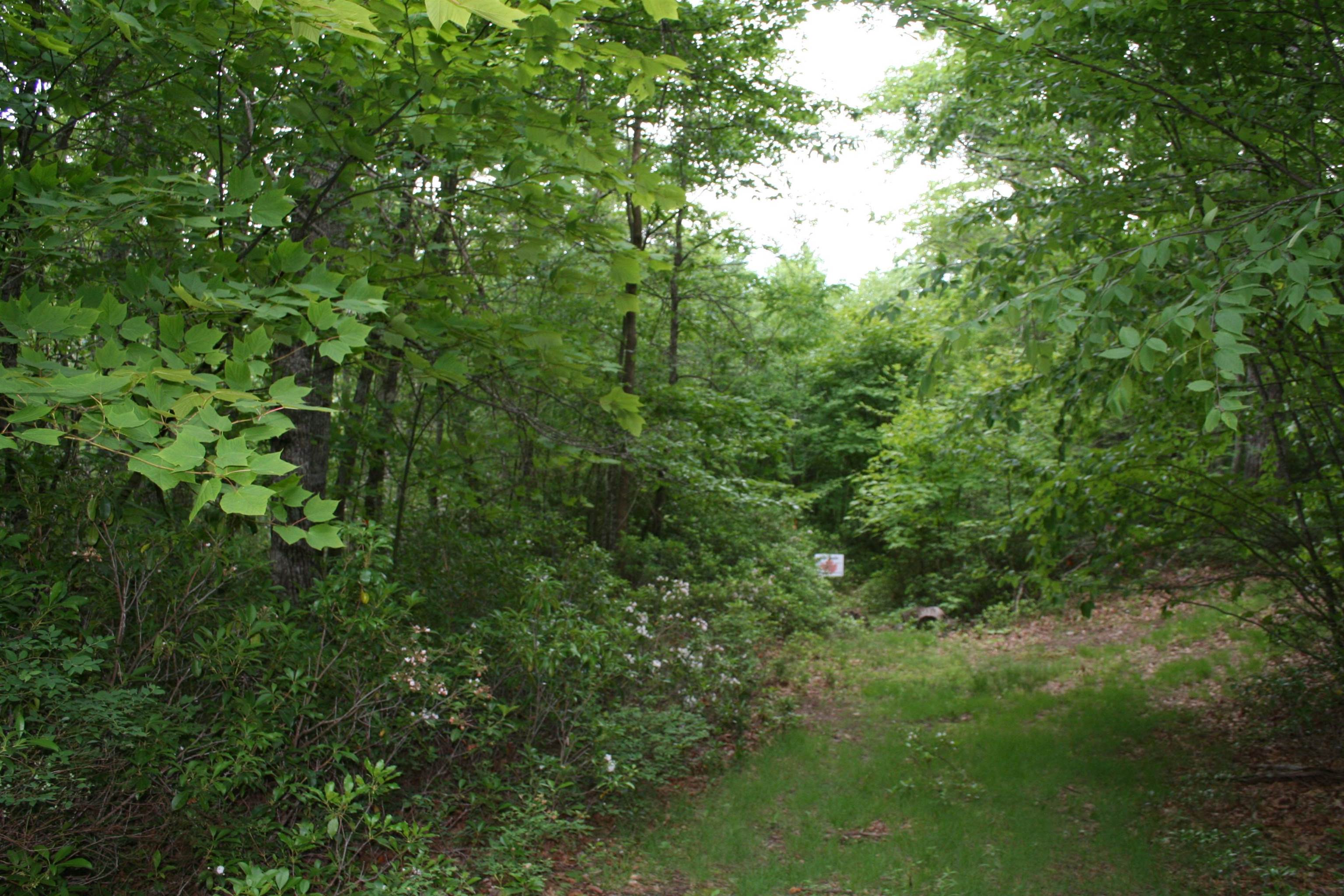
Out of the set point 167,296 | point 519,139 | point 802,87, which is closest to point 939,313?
point 802,87

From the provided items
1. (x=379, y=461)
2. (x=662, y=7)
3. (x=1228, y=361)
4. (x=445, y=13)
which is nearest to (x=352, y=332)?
(x=445, y=13)

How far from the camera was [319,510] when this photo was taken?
219 centimetres

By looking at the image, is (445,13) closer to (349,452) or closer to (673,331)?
(349,452)

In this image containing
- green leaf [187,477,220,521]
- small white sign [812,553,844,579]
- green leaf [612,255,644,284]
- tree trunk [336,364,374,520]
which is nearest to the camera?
green leaf [187,477,220,521]

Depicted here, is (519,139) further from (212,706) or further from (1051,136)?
(1051,136)

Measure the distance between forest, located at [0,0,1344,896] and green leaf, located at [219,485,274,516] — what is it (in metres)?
0.02

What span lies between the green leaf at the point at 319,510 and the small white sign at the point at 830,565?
13.5 m

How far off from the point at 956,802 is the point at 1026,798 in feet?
1.77

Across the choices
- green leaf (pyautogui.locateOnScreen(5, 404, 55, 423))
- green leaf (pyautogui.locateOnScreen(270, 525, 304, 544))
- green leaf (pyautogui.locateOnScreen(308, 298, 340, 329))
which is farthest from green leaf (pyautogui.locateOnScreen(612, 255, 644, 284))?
green leaf (pyautogui.locateOnScreen(5, 404, 55, 423))

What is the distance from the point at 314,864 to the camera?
3979mm

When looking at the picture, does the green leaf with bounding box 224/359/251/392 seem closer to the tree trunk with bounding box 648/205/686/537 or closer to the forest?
the forest

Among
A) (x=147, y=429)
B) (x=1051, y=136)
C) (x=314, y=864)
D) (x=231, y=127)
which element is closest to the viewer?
(x=147, y=429)

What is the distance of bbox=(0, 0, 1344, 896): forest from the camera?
119 inches

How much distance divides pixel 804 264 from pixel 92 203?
1606cm
